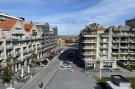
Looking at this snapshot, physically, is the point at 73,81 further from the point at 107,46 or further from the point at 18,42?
the point at 107,46

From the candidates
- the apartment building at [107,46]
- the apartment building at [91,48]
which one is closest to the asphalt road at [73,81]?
the apartment building at [91,48]

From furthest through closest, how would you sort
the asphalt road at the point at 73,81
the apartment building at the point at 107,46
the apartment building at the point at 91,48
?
1. the apartment building at the point at 107,46
2. the apartment building at the point at 91,48
3. the asphalt road at the point at 73,81

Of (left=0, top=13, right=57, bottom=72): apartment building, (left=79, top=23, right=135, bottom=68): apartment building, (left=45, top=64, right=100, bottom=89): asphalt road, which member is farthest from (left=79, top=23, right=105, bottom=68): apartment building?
(left=0, top=13, right=57, bottom=72): apartment building

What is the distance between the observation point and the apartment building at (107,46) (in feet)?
Answer: 311

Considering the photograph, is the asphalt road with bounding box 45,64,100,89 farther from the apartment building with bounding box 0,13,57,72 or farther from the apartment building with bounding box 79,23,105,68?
the apartment building with bounding box 0,13,57,72

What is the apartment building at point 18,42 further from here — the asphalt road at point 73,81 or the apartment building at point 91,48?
the apartment building at point 91,48

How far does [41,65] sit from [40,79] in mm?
29230

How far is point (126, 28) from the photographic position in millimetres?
102875

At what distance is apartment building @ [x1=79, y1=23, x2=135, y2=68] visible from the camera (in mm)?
94750

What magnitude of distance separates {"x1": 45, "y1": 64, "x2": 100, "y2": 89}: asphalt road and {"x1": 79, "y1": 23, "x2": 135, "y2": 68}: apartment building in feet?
40.1

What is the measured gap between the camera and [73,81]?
7112cm

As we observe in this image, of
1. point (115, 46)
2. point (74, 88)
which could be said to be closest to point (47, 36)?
point (115, 46)

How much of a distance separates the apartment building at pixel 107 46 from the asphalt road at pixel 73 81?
12227 mm

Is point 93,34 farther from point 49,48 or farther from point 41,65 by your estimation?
point 49,48
